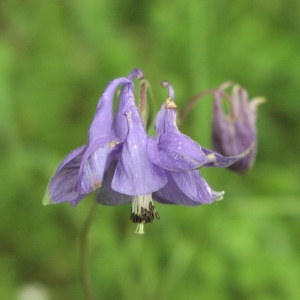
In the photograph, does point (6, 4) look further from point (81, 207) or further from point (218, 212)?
point (218, 212)

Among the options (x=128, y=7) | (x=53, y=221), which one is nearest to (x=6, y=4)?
(x=128, y=7)

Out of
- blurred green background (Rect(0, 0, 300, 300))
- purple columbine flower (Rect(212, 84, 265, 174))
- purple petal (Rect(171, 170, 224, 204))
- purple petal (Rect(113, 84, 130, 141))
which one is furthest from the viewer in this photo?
blurred green background (Rect(0, 0, 300, 300))

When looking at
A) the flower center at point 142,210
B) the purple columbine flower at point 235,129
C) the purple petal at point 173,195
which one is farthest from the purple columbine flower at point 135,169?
the purple columbine flower at point 235,129

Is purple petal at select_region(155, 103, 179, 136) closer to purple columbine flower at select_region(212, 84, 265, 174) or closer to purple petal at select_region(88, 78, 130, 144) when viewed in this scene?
purple petal at select_region(88, 78, 130, 144)

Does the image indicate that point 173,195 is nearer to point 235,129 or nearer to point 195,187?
point 195,187

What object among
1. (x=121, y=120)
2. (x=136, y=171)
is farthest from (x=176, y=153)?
(x=121, y=120)

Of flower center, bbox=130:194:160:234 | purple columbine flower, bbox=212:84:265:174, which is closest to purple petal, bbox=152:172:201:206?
flower center, bbox=130:194:160:234

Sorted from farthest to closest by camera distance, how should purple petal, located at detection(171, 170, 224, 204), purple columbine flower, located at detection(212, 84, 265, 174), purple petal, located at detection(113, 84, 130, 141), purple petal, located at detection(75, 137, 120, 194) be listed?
purple columbine flower, located at detection(212, 84, 265, 174) < purple petal, located at detection(113, 84, 130, 141) < purple petal, located at detection(171, 170, 224, 204) < purple petal, located at detection(75, 137, 120, 194)
